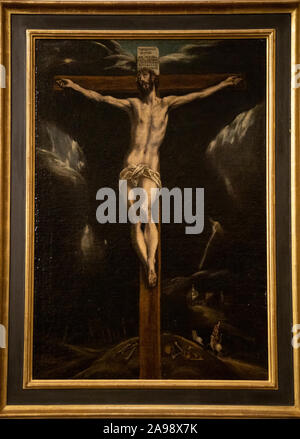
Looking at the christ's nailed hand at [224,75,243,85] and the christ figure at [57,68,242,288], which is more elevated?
the christ's nailed hand at [224,75,243,85]

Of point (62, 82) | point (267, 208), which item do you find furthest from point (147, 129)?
point (267, 208)

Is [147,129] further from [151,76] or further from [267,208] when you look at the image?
[267,208]

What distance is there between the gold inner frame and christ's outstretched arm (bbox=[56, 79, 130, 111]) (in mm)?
178

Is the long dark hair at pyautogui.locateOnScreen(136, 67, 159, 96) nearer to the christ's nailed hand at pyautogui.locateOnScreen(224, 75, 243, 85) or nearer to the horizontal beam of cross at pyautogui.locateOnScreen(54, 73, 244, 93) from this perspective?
the horizontal beam of cross at pyautogui.locateOnScreen(54, 73, 244, 93)

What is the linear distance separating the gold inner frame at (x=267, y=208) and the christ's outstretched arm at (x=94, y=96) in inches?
7.0

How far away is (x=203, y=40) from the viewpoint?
7.00 feet

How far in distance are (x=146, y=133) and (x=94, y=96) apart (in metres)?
0.35

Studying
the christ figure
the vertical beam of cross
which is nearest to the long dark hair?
the christ figure

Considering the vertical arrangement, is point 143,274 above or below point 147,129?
below

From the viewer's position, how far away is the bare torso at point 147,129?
7.00 ft

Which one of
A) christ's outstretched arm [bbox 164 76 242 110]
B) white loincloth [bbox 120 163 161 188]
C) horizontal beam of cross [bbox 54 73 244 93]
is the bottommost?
white loincloth [bbox 120 163 161 188]

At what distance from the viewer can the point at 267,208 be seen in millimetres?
2109

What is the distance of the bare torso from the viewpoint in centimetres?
213

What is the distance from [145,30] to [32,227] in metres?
1.26
